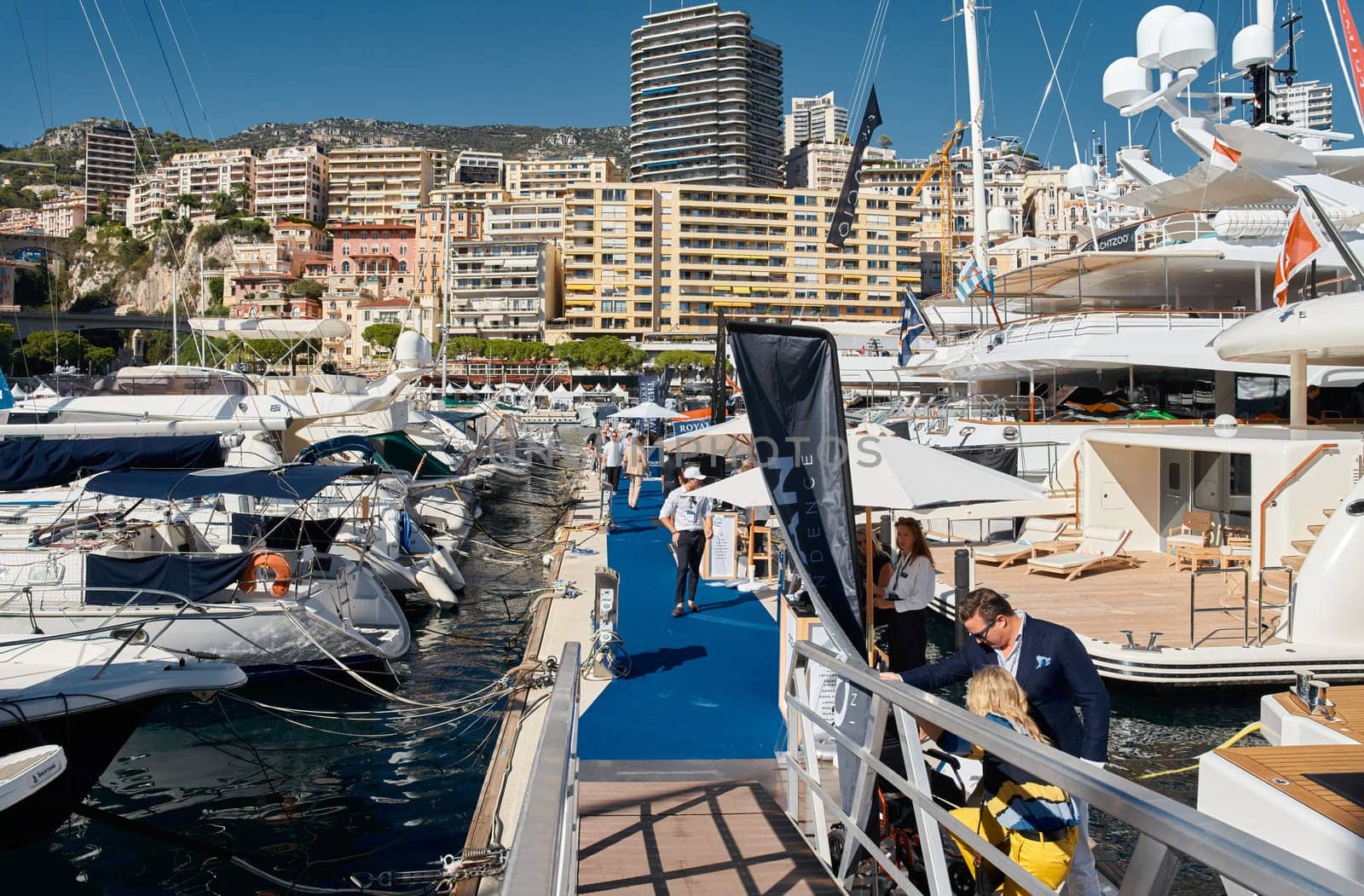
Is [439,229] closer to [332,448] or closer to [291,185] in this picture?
[291,185]

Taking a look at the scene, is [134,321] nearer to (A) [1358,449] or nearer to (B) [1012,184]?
(A) [1358,449]

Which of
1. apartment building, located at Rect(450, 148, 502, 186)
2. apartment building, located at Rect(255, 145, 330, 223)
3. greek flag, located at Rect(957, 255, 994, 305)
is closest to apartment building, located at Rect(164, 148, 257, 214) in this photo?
apartment building, located at Rect(255, 145, 330, 223)

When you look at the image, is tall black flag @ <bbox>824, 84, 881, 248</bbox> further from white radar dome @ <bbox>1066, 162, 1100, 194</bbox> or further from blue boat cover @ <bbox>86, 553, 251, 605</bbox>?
white radar dome @ <bbox>1066, 162, 1100, 194</bbox>

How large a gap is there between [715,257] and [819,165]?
49282 millimetres

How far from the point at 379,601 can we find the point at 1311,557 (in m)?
10.7

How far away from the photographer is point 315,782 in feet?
32.1

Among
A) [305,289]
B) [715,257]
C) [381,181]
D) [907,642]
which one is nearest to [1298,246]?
[907,642]

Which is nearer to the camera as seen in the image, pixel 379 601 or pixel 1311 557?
→ pixel 1311 557

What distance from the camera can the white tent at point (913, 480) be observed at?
25.0 feet

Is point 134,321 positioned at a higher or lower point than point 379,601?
higher

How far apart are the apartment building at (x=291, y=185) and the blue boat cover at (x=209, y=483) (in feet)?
543

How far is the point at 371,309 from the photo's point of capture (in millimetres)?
116062

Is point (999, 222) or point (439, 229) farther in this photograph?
point (439, 229)

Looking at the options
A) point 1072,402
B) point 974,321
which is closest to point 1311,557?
point 1072,402
